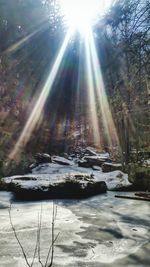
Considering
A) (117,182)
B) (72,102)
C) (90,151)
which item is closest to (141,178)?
(117,182)

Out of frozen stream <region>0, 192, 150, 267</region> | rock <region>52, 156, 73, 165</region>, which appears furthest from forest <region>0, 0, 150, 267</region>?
rock <region>52, 156, 73, 165</region>

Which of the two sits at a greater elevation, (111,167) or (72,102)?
(72,102)

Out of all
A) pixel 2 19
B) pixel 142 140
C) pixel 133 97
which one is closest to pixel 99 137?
pixel 142 140

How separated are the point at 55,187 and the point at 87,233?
4.69m

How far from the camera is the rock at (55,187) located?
405 inches

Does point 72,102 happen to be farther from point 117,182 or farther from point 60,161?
point 60,161

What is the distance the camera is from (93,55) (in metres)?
11.2

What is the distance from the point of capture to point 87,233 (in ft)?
19.6

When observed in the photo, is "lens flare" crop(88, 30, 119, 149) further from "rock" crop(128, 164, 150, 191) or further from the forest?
"rock" crop(128, 164, 150, 191)

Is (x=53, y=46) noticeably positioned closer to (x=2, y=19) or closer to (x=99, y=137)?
(x=2, y=19)

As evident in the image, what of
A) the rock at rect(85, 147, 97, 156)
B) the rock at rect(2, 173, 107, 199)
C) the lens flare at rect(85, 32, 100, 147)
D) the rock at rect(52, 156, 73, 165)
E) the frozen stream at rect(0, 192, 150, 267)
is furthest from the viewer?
the rock at rect(85, 147, 97, 156)

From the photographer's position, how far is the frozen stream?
458cm

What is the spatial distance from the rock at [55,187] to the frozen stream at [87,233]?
33.0 inches

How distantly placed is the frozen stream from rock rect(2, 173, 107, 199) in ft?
2.75
